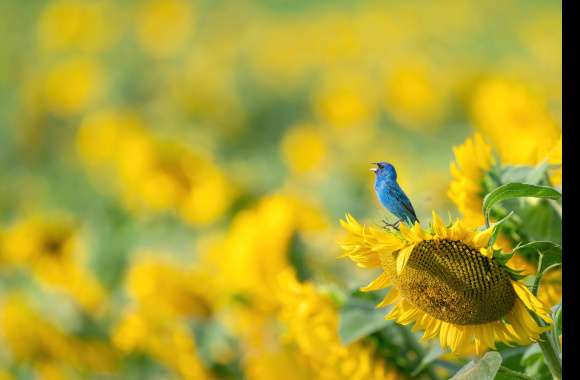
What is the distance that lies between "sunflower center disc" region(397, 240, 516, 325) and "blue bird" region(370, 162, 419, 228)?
35 millimetres

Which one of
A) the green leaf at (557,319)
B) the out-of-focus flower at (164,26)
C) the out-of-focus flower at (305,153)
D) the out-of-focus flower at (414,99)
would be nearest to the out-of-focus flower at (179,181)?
the out-of-focus flower at (305,153)


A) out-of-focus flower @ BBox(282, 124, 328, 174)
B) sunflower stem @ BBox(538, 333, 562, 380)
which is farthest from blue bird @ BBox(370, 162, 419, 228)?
out-of-focus flower @ BBox(282, 124, 328, 174)

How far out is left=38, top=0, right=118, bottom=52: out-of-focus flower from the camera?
5.55m

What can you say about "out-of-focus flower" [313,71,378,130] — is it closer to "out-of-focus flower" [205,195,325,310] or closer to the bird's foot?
"out-of-focus flower" [205,195,325,310]

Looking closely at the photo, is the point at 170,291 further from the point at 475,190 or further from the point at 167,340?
the point at 475,190

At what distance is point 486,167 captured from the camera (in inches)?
30.8

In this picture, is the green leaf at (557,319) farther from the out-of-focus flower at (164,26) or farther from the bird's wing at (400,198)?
the out-of-focus flower at (164,26)

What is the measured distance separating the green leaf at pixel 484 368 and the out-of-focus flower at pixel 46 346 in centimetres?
99

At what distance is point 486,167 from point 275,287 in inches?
19.7

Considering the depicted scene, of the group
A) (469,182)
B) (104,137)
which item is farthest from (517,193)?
(104,137)

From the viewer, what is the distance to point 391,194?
1.88 feet

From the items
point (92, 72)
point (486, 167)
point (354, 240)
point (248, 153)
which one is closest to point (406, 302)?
point (354, 240)

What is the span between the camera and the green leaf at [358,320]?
0.84 metres

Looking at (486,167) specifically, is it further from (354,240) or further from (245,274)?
(245,274)
